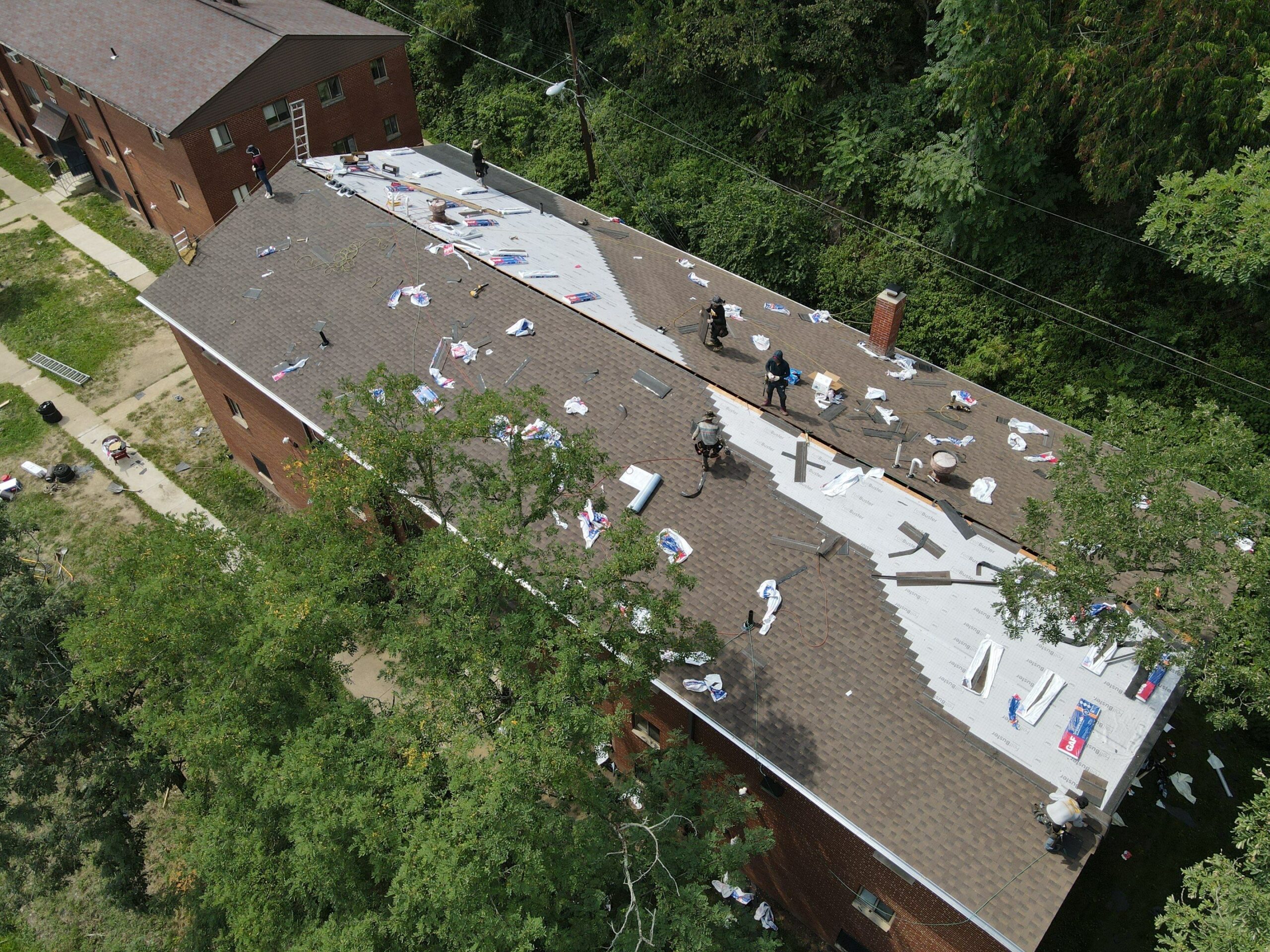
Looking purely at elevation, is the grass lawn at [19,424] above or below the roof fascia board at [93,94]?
below

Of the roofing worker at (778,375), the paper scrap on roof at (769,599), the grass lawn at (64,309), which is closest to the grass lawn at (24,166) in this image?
the grass lawn at (64,309)

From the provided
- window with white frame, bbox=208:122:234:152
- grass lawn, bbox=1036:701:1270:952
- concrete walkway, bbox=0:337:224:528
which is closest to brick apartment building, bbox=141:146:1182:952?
concrete walkway, bbox=0:337:224:528

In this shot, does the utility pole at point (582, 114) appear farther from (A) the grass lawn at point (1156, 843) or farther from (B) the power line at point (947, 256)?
(A) the grass lawn at point (1156, 843)

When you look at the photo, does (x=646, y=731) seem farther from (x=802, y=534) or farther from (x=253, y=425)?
(x=253, y=425)

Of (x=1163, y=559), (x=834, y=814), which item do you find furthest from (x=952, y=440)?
(x=834, y=814)

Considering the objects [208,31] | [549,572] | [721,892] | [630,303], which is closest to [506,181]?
[630,303]

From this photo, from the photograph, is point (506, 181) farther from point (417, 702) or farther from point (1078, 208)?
point (417, 702)
